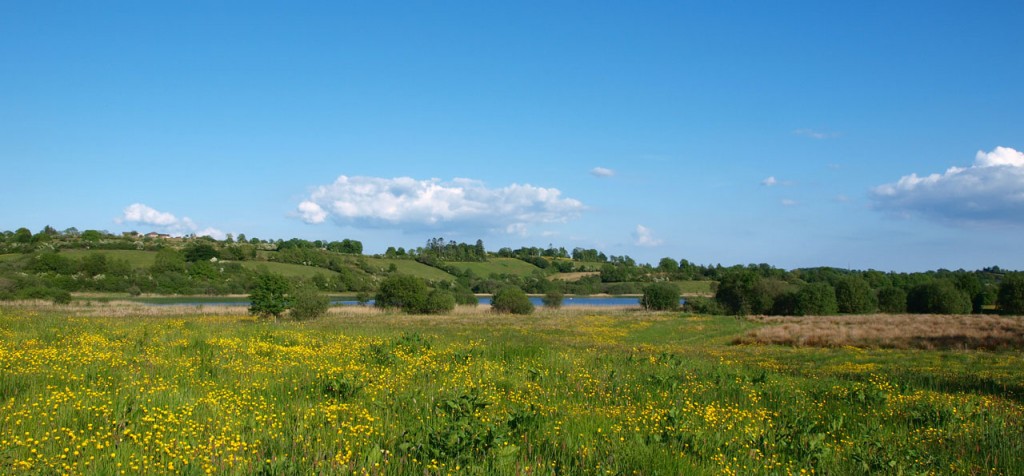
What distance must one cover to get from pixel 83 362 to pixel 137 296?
10245 cm

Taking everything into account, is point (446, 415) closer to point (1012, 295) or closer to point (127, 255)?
point (1012, 295)

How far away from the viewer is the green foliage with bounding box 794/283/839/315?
77812 millimetres

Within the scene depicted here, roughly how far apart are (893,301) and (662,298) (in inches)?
1266

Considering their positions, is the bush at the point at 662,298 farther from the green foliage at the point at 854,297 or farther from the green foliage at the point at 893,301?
the green foliage at the point at 893,301

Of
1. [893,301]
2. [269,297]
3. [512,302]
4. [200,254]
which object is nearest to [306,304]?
[269,297]

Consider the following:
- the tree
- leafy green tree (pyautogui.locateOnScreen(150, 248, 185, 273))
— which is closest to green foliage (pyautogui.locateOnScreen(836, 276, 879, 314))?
the tree

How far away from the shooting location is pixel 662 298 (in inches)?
3533

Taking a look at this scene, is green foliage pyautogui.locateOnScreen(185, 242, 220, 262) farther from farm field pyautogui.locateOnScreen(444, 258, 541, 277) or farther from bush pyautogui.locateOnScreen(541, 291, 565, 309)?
bush pyautogui.locateOnScreen(541, 291, 565, 309)

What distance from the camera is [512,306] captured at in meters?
72.9

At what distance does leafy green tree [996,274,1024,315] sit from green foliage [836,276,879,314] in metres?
15.4

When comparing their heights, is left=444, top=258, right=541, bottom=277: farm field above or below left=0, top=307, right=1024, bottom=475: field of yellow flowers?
above

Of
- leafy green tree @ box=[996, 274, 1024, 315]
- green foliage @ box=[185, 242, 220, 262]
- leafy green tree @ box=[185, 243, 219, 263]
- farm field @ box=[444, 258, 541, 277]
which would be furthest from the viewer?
farm field @ box=[444, 258, 541, 277]

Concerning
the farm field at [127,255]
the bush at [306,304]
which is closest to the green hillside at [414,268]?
the farm field at [127,255]

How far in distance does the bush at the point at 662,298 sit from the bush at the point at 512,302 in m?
23.8
